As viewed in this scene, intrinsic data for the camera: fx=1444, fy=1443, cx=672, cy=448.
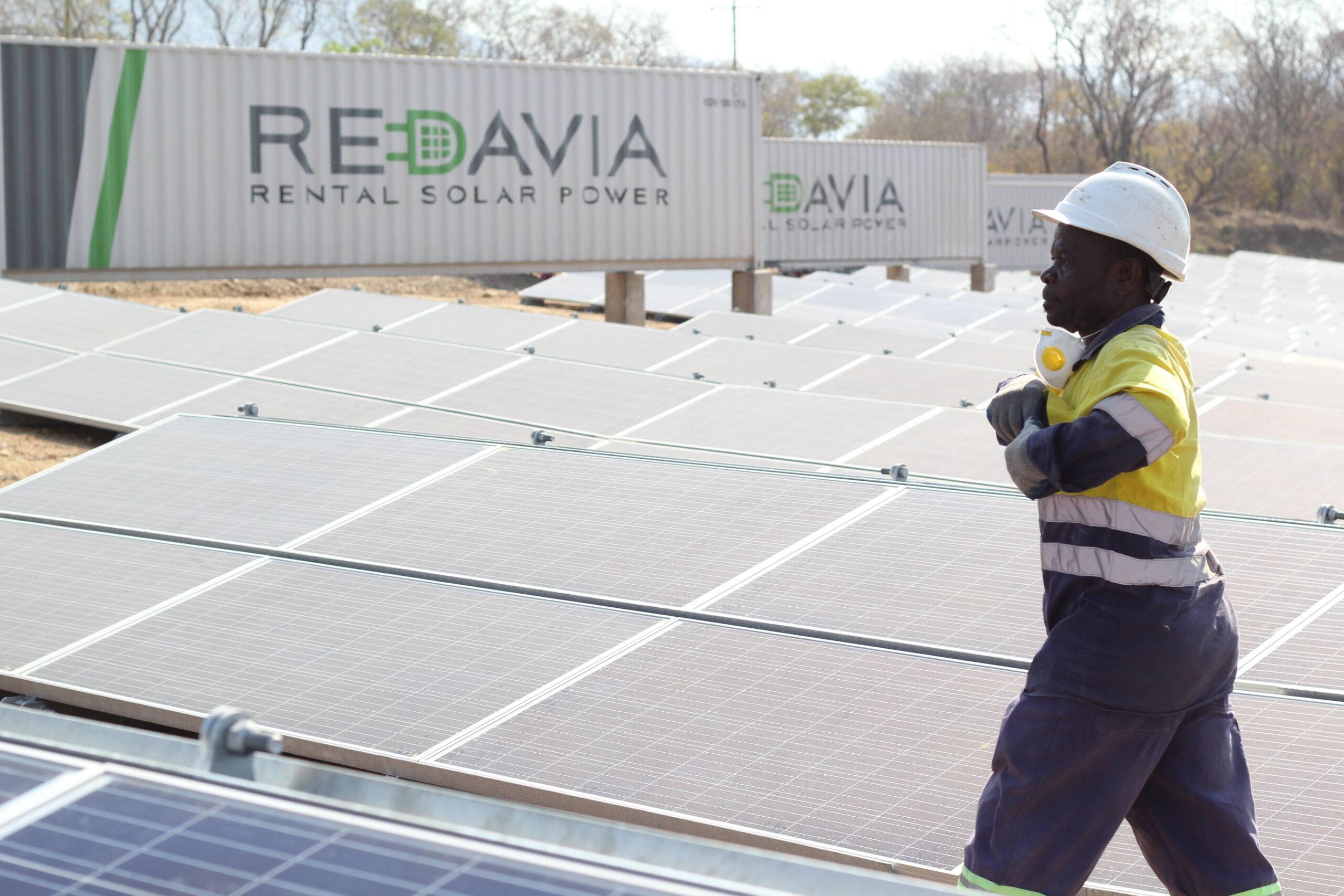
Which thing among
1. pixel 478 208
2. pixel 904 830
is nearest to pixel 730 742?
pixel 904 830

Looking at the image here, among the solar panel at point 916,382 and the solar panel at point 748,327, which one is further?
the solar panel at point 748,327

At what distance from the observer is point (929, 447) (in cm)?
845

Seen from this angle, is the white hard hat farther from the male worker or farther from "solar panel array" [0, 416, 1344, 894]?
"solar panel array" [0, 416, 1344, 894]

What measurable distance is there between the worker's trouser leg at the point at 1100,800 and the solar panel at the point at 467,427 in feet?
19.9

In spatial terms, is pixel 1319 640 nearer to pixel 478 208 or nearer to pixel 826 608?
pixel 826 608

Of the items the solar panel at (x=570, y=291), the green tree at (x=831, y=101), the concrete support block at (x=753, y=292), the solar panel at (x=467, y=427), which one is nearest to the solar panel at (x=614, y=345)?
the solar panel at (x=467, y=427)

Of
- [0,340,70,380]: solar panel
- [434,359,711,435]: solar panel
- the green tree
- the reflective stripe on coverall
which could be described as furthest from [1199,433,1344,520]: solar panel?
the green tree

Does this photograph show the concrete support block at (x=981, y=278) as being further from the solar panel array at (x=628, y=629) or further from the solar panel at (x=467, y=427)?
the solar panel array at (x=628, y=629)

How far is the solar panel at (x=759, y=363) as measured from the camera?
1159 centimetres

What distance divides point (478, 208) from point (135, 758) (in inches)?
752

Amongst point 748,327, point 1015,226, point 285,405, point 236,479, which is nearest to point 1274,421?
point 236,479

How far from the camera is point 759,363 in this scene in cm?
1206

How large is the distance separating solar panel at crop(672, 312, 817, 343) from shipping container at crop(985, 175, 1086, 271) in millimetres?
24470

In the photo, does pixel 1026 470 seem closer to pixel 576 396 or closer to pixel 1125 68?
pixel 576 396
